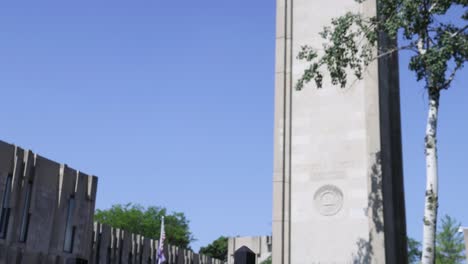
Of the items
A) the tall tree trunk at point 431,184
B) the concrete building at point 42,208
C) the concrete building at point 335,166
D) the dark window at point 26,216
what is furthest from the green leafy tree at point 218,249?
the tall tree trunk at point 431,184

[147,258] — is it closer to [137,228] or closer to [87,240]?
[87,240]

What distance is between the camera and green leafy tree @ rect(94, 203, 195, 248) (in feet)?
311

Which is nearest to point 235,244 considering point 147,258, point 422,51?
point 147,258

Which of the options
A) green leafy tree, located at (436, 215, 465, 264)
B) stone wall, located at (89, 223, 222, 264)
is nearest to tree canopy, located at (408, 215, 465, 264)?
green leafy tree, located at (436, 215, 465, 264)

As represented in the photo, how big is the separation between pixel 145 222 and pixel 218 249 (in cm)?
2902

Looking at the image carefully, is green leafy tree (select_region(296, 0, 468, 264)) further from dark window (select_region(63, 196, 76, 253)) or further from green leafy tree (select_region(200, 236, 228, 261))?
green leafy tree (select_region(200, 236, 228, 261))

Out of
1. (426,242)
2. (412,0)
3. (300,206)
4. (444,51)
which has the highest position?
(412,0)

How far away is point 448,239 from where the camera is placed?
5944 centimetres

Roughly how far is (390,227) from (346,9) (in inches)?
437

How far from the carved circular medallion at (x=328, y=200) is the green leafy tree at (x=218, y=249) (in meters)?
94.6

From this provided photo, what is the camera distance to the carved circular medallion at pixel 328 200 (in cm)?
2648

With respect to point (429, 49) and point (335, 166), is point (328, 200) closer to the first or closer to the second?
point (335, 166)

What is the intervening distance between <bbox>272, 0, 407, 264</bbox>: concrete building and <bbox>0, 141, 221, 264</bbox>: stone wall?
1778 centimetres

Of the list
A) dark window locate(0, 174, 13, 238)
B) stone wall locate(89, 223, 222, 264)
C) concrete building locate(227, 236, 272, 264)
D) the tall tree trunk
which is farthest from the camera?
concrete building locate(227, 236, 272, 264)
